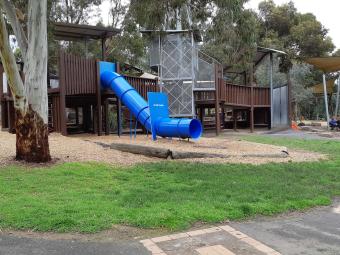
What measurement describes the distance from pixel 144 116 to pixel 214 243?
40.1 feet

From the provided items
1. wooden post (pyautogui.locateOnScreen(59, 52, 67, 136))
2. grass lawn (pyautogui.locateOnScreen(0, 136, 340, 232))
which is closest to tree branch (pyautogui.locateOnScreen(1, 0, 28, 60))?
grass lawn (pyautogui.locateOnScreen(0, 136, 340, 232))

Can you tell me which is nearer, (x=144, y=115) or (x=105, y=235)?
(x=105, y=235)

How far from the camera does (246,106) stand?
27.3 meters

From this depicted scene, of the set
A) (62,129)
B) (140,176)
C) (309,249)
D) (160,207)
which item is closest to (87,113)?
(62,129)

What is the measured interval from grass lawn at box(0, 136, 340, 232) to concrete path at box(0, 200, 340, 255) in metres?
0.38

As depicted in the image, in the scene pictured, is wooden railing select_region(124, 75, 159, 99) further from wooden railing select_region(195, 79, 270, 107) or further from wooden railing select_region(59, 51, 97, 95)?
wooden railing select_region(195, 79, 270, 107)

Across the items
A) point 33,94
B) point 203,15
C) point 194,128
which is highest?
point 203,15

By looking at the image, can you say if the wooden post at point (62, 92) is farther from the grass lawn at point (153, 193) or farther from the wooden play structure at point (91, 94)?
the grass lawn at point (153, 193)

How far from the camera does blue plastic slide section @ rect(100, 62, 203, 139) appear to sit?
1488cm

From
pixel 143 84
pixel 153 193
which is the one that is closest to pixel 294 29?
pixel 143 84

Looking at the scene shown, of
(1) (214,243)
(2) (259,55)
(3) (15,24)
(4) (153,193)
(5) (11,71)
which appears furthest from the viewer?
(2) (259,55)

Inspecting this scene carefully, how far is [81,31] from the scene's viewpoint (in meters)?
20.4

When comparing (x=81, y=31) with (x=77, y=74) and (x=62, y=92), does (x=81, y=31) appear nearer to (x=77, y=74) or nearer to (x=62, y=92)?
(x=77, y=74)

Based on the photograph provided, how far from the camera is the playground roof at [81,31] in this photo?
64.1ft
